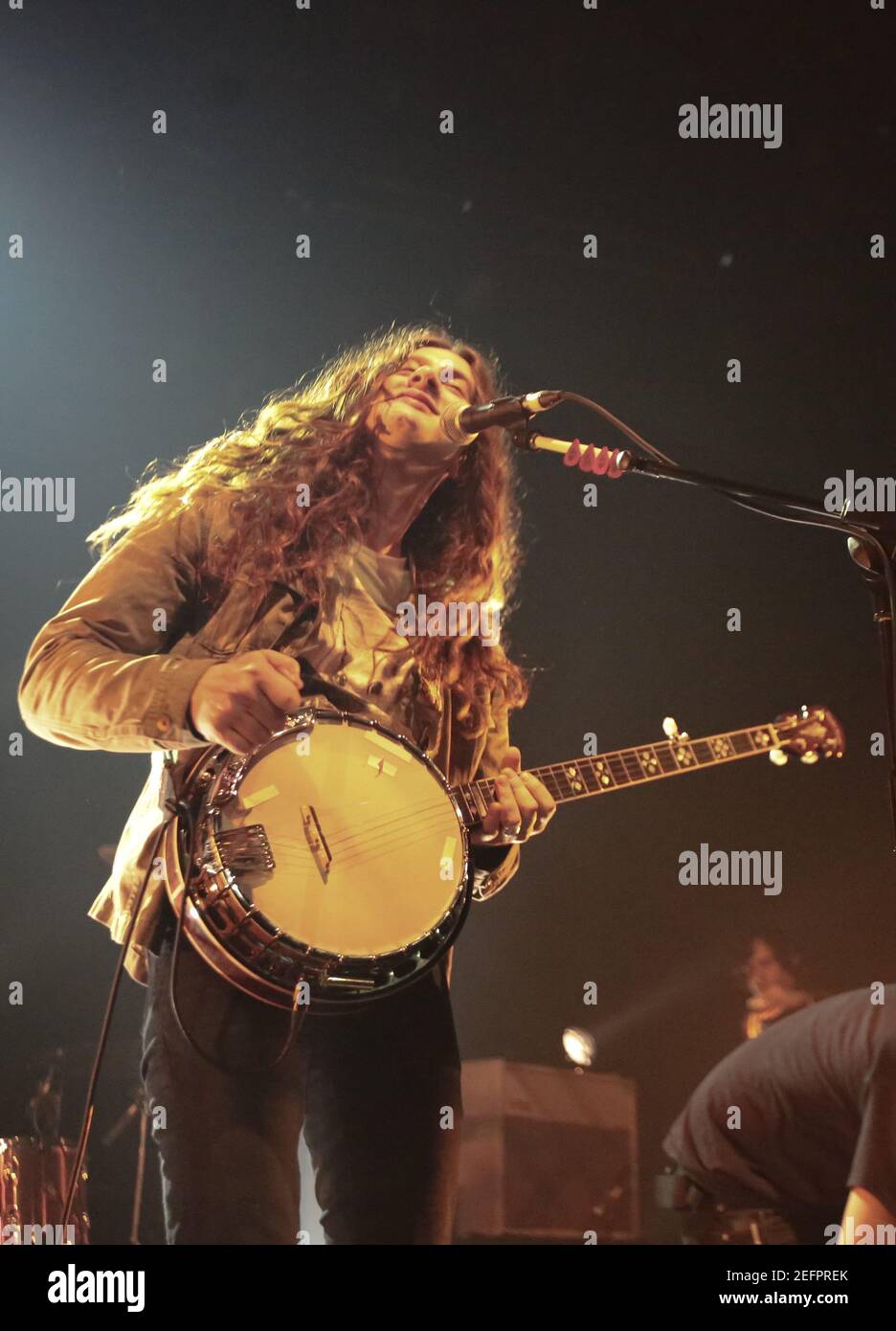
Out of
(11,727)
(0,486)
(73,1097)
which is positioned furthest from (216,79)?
(73,1097)

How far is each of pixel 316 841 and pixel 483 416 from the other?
3.52ft

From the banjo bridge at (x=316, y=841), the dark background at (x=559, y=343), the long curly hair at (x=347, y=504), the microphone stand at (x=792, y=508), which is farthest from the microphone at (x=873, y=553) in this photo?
the banjo bridge at (x=316, y=841)

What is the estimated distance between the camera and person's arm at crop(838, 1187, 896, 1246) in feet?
9.44

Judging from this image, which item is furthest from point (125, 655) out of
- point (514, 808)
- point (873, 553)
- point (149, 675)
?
point (873, 553)

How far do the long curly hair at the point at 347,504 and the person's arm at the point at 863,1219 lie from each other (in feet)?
4.33

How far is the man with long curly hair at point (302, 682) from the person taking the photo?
8.91 feet

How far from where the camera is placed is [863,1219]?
114 inches

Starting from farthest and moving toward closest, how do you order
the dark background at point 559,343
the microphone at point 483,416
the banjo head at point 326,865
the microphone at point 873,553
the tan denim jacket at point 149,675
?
the microphone at point 483,416 < the dark background at point 559,343 < the tan denim jacket at point 149,675 < the banjo head at point 326,865 < the microphone at point 873,553

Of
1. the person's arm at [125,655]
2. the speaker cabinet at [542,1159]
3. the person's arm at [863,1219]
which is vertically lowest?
the person's arm at [863,1219]

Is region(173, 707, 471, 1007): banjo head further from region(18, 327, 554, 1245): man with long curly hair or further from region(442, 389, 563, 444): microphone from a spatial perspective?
region(442, 389, 563, 444): microphone

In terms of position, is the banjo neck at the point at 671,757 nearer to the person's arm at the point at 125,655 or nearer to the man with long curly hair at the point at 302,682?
the man with long curly hair at the point at 302,682

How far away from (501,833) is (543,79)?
74.0 inches
